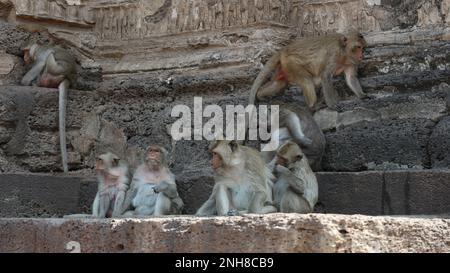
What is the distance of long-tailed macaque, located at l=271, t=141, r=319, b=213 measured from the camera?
30.4 feet

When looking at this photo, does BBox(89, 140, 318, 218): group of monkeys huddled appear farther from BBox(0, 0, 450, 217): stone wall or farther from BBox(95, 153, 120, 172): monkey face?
BBox(0, 0, 450, 217): stone wall

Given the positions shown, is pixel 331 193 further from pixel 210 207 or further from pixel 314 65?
pixel 314 65

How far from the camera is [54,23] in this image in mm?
12523

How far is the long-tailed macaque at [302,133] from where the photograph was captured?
10.3 m

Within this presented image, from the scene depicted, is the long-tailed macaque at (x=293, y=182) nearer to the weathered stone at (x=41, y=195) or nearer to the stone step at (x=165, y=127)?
the stone step at (x=165, y=127)

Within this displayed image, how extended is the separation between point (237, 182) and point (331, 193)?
3.04ft

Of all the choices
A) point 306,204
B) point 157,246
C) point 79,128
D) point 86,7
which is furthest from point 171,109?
point 157,246

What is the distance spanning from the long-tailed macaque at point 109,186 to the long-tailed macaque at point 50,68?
1.66m

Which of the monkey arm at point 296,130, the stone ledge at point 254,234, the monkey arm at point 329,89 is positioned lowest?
the stone ledge at point 254,234

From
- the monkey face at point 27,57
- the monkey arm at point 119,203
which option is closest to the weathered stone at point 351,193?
the monkey arm at point 119,203
